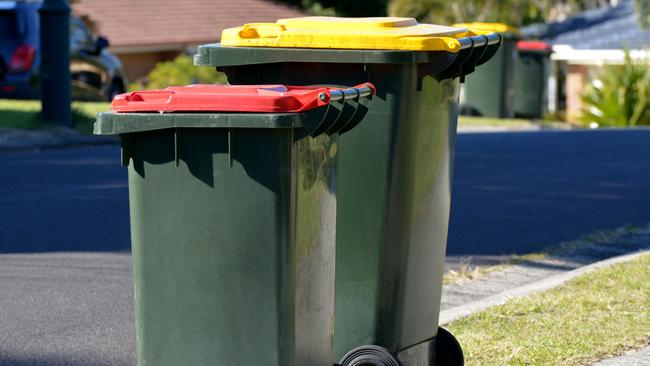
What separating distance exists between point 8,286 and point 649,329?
3538mm

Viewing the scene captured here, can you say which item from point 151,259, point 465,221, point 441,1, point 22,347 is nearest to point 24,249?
point 22,347

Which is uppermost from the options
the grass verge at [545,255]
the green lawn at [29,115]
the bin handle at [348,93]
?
the bin handle at [348,93]

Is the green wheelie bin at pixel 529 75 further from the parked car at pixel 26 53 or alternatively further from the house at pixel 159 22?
the house at pixel 159 22

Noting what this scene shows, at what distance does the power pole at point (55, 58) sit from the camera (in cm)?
1319

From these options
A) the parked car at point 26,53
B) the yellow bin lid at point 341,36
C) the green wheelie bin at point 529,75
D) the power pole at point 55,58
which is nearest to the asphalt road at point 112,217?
the power pole at point 55,58

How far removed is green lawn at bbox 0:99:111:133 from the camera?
13.6 meters

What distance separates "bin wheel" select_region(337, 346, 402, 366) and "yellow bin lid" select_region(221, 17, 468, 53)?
3.81ft

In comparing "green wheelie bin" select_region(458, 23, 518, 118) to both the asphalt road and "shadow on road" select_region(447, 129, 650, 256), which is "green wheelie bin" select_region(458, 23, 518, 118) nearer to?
"shadow on road" select_region(447, 129, 650, 256)

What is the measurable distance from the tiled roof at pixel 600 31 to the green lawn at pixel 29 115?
A: 23061mm

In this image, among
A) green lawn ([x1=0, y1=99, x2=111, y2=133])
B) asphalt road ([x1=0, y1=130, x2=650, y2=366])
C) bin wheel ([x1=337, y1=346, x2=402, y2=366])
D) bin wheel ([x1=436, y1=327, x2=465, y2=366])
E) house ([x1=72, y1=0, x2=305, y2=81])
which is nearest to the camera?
bin wheel ([x1=337, y1=346, x2=402, y2=366])

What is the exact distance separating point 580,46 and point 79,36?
2275 centimetres

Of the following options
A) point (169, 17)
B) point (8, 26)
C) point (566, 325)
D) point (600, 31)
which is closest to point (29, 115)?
point (8, 26)

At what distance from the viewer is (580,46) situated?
37.2 meters

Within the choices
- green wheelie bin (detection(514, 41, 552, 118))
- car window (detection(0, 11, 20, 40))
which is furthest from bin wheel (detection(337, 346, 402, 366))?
green wheelie bin (detection(514, 41, 552, 118))
